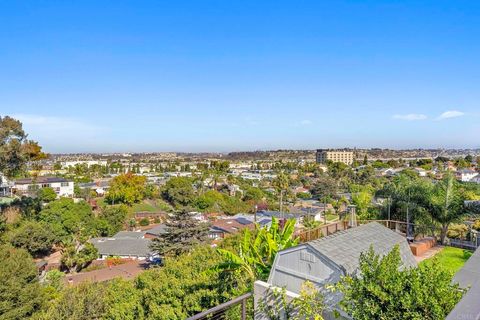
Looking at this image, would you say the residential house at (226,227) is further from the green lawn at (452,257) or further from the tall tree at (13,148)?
the green lawn at (452,257)

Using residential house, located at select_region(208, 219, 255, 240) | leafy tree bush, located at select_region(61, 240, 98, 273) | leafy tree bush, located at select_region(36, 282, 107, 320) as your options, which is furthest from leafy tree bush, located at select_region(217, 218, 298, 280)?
residential house, located at select_region(208, 219, 255, 240)

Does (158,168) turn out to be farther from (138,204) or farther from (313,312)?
(313,312)

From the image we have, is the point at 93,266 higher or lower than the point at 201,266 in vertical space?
Result: lower

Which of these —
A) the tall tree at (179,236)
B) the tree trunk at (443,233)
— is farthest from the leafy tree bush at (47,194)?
the tree trunk at (443,233)

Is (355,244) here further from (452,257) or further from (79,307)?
(79,307)

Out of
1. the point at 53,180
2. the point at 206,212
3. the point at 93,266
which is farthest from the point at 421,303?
the point at 53,180

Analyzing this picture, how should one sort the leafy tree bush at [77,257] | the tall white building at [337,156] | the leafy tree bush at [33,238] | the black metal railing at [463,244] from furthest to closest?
the tall white building at [337,156], the leafy tree bush at [33,238], the leafy tree bush at [77,257], the black metal railing at [463,244]
